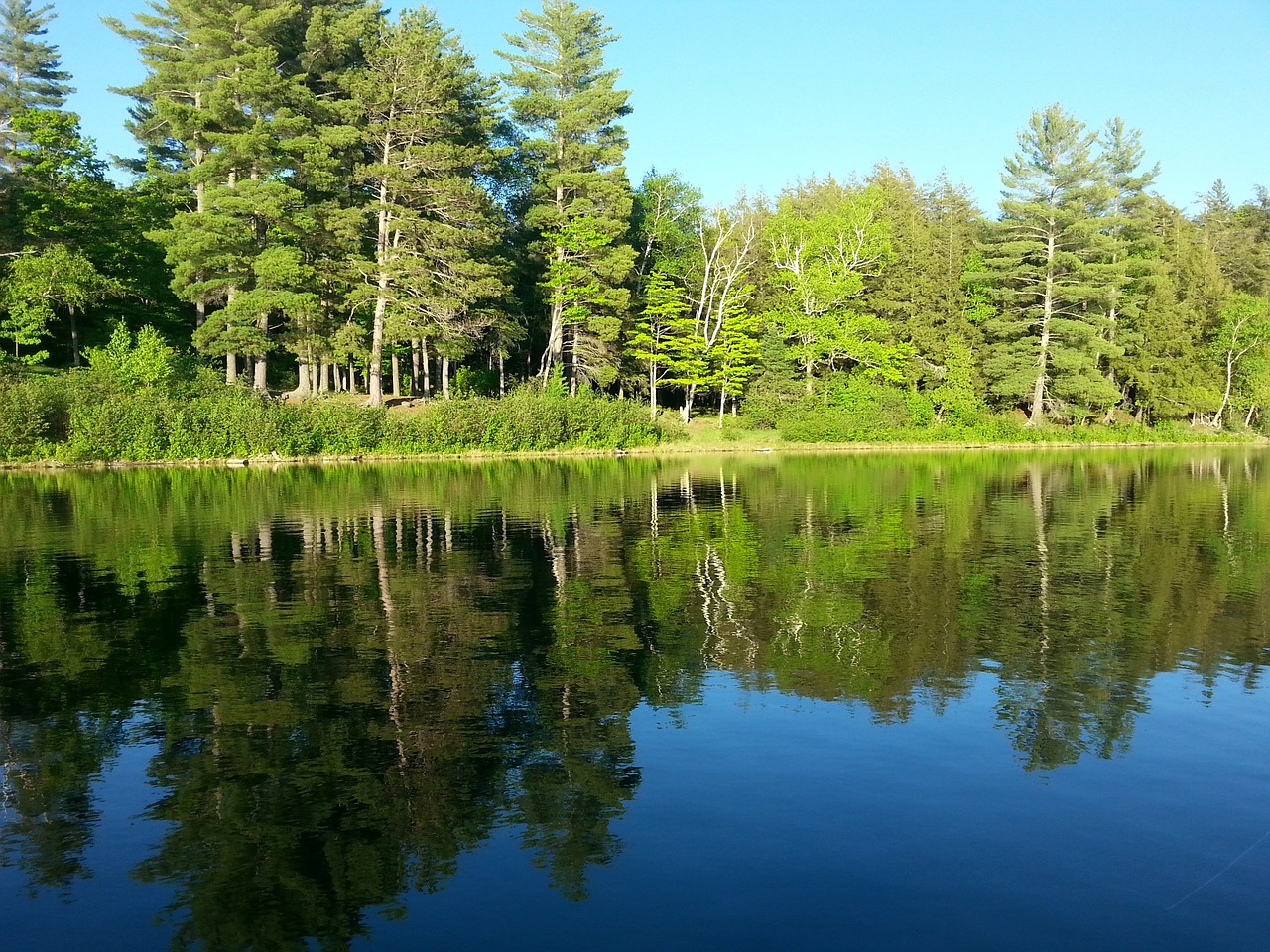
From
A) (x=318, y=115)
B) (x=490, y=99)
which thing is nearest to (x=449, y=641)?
(x=318, y=115)

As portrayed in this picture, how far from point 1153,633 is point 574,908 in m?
9.03

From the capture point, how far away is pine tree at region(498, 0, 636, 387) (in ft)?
173

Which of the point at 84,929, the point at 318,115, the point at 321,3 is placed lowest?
the point at 84,929

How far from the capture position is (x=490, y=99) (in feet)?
175

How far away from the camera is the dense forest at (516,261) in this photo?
4447 cm

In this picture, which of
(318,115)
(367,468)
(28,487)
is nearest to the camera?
(28,487)

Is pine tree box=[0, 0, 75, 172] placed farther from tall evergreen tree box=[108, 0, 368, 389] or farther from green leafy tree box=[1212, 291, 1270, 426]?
green leafy tree box=[1212, 291, 1270, 426]

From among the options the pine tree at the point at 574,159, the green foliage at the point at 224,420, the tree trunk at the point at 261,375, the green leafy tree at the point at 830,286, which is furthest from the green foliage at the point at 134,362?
the green leafy tree at the point at 830,286

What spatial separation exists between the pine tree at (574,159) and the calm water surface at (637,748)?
123 feet

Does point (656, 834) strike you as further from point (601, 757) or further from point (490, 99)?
point (490, 99)

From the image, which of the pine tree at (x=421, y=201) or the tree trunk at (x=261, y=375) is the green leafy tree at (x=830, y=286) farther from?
the tree trunk at (x=261, y=375)

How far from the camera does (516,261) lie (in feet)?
184

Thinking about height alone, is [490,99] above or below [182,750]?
above

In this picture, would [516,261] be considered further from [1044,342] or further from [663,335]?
[1044,342]
